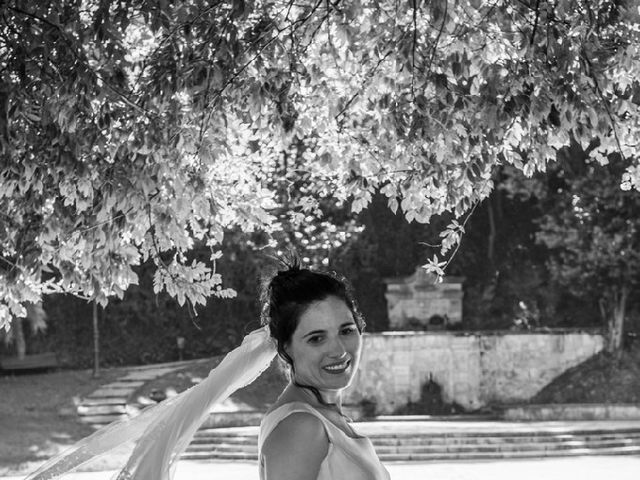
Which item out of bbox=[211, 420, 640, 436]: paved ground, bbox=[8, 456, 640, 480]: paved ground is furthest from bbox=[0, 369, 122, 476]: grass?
bbox=[211, 420, 640, 436]: paved ground

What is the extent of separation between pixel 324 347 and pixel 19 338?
23.4 meters

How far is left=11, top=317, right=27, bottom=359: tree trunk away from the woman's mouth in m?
22.6

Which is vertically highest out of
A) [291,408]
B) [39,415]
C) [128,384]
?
[291,408]

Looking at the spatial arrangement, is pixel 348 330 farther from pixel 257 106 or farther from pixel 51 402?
pixel 51 402

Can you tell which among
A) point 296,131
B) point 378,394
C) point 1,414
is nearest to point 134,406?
point 1,414

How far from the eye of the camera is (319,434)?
2545 millimetres

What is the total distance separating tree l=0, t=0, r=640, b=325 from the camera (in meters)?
6.64

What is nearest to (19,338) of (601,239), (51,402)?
(51,402)

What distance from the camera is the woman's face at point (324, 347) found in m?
2.76

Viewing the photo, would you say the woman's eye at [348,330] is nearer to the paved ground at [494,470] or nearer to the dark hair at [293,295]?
the dark hair at [293,295]

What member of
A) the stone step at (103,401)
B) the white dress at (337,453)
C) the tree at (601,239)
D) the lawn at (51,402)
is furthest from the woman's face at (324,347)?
the tree at (601,239)

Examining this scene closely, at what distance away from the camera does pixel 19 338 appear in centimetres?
2509

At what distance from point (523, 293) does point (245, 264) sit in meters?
6.40

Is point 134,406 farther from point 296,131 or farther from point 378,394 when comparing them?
point 296,131
